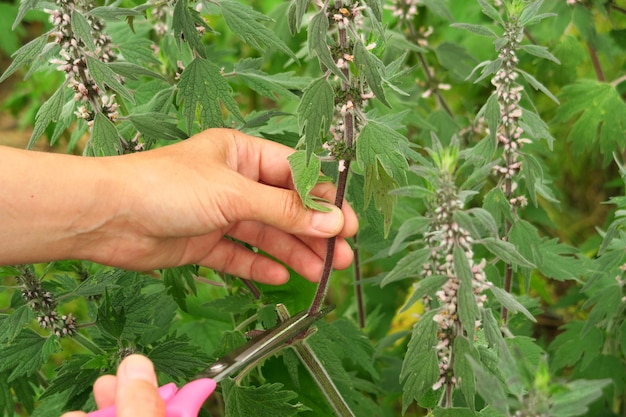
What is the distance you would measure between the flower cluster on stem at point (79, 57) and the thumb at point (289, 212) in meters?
0.47

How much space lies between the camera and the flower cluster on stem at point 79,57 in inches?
71.3

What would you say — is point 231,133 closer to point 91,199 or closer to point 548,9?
point 91,199

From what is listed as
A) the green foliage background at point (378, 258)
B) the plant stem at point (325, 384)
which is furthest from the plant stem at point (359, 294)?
the plant stem at point (325, 384)

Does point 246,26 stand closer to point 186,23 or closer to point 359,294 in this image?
point 186,23

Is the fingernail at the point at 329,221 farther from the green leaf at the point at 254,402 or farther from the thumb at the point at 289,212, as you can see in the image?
the green leaf at the point at 254,402

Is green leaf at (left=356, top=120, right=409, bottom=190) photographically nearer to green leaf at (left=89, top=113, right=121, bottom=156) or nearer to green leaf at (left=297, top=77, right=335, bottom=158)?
green leaf at (left=297, top=77, right=335, bottom=158)

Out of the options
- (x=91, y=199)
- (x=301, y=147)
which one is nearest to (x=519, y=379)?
(x=301, y=147)

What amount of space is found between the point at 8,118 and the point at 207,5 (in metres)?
4.61

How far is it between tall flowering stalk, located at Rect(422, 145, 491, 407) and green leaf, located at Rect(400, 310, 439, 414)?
2 centimetres

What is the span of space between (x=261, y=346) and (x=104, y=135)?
0.69 m

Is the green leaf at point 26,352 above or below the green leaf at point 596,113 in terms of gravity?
below

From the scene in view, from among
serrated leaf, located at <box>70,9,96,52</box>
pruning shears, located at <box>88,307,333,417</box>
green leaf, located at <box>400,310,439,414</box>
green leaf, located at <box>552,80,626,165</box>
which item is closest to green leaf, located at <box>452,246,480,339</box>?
green leaf, located at <box>400,310,439,414</box>

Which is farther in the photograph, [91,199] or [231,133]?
[231,133]

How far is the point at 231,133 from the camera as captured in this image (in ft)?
6.61
